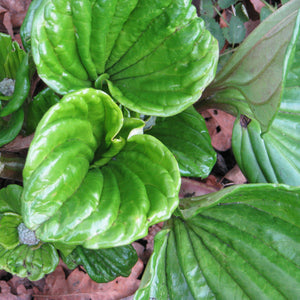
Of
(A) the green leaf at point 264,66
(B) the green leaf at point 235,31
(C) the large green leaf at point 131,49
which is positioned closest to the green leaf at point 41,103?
(C) the large green leaf at point 131,49

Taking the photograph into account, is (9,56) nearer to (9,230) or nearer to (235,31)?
(9,230)

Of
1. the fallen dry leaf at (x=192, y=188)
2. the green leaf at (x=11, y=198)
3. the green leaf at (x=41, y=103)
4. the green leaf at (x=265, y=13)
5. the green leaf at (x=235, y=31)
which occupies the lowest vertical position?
the fallen dry leaf at (x=192, y=188)

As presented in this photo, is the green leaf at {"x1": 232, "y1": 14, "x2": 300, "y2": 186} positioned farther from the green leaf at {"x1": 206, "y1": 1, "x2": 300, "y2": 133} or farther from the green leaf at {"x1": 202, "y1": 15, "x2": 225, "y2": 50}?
the green leaf at {"x1": 202, "y1": 15, "x2": 225, "y2": 50}

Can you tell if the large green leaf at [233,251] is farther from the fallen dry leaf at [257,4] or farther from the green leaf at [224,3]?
the fallen dry leaf at [257,4]

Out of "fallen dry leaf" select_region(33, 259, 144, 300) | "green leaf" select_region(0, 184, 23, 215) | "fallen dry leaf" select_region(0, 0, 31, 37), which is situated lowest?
"fallen dry leaf" select_region(33, 259, 144, 300)

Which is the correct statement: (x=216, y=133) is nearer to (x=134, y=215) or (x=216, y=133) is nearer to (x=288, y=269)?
(x=288, y=269)

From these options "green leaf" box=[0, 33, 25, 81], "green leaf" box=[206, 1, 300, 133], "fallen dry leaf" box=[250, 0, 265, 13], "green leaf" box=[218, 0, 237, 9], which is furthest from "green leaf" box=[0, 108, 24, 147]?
"fallen dry leaf" box=[250, 0, 265, 13]

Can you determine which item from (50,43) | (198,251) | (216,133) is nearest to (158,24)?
(50,43)
